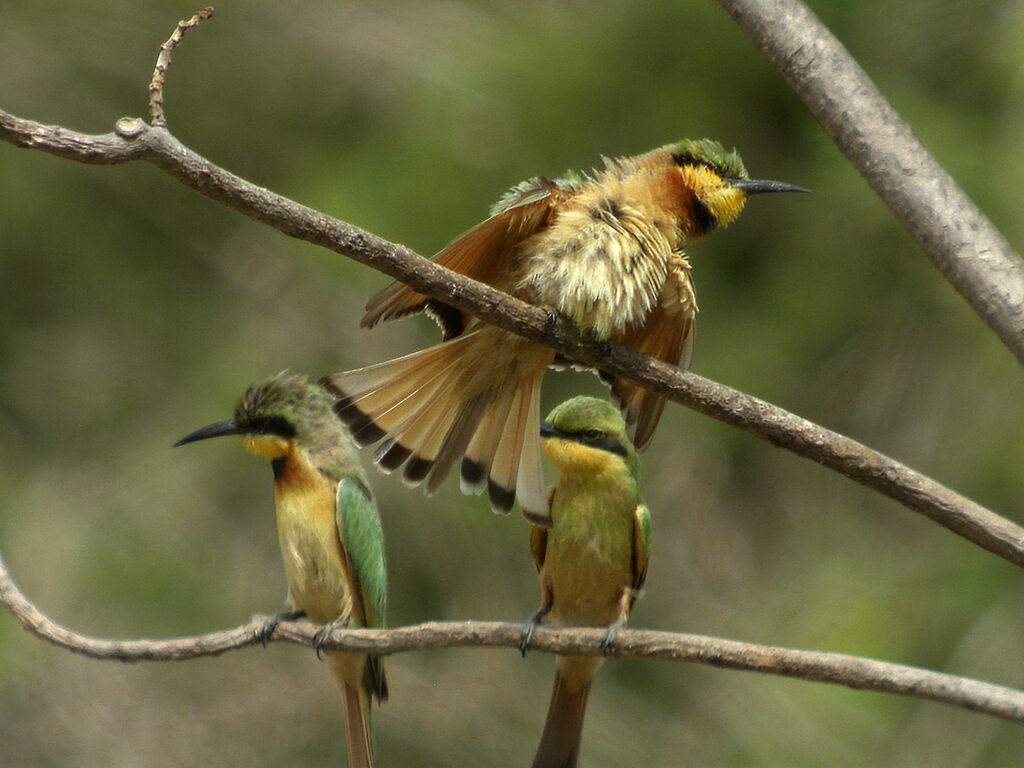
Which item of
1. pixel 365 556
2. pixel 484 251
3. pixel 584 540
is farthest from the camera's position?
pixel 365 556

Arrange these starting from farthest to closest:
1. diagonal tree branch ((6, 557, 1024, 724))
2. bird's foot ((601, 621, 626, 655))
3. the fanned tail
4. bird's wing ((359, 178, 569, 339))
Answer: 1. the fanned tail
2. bird's wing ((359, 178, 569, 339))
3. bird's foot ((601, 621, 626, 655))
4. diagonal tree branch ((6, 557, 1024, 724))

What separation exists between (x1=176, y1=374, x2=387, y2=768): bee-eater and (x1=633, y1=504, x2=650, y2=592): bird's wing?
1.56ft

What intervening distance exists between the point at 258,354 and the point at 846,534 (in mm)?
1912

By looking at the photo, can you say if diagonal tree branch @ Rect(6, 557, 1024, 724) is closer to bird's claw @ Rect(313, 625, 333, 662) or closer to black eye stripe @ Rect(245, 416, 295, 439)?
bird's claw @ Rect(313, 625, 333, 662)

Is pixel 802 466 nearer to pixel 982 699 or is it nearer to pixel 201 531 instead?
pixel 201 531

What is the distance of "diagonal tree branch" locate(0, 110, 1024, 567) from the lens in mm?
1074

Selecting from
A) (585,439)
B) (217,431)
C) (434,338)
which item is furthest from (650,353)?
(434,338)

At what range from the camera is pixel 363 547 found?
6.52 ft

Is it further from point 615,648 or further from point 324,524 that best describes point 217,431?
point 615,648

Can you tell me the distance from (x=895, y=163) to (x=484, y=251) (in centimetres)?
61

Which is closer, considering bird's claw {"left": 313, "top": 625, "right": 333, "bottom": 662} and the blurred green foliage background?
bird's claw {"left": 313, "top": 625, "right": 333, "bottom": 662}

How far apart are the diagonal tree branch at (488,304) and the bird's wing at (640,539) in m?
0.53

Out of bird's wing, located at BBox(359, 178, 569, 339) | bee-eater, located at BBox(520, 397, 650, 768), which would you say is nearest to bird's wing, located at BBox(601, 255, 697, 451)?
bee-eater, located at BBox(520, 397, 650, 768)

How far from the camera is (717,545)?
3.47 meters
